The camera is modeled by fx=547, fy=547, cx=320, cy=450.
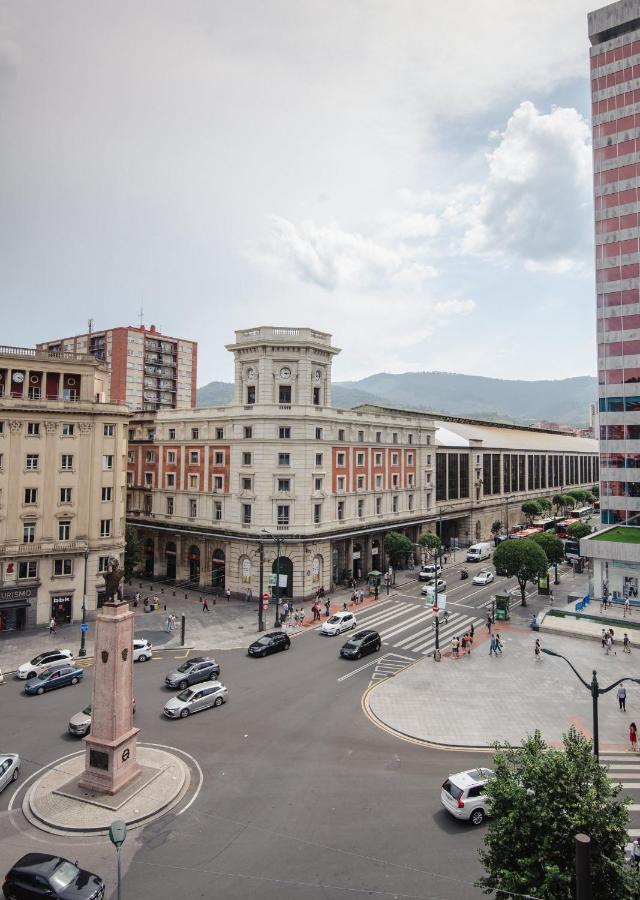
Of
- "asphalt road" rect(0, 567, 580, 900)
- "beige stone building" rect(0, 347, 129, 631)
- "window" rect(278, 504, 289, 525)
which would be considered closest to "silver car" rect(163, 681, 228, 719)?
"asphalt road" rect(0, 567, 580, 900)

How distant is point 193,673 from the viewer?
1261 inches

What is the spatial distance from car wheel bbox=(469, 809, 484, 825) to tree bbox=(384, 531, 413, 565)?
4174 centimetres

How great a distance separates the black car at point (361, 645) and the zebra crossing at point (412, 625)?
2.10 meters

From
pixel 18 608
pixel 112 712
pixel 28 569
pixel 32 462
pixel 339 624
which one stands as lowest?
pixel 339 624

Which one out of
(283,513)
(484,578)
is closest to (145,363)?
(283,513)

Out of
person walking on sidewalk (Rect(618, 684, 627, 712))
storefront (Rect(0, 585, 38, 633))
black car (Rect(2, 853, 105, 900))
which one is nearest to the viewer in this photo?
black car (Rect(2, 853, 105, 900))

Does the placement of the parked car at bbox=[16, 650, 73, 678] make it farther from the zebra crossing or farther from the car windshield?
the zebra crossing

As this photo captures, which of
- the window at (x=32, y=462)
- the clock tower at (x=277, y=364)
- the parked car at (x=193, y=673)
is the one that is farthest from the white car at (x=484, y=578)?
the window at (x=32, y=462)

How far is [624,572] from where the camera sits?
168 ft

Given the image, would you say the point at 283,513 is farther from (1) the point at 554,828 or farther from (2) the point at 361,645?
(1) the point at 554,828

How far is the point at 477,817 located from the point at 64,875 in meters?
13.0

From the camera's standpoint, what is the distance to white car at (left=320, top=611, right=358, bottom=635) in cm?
4291

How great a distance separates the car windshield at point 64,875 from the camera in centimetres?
1483

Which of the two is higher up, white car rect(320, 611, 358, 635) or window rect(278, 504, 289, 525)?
window rect(278, 504, 289, 525)
